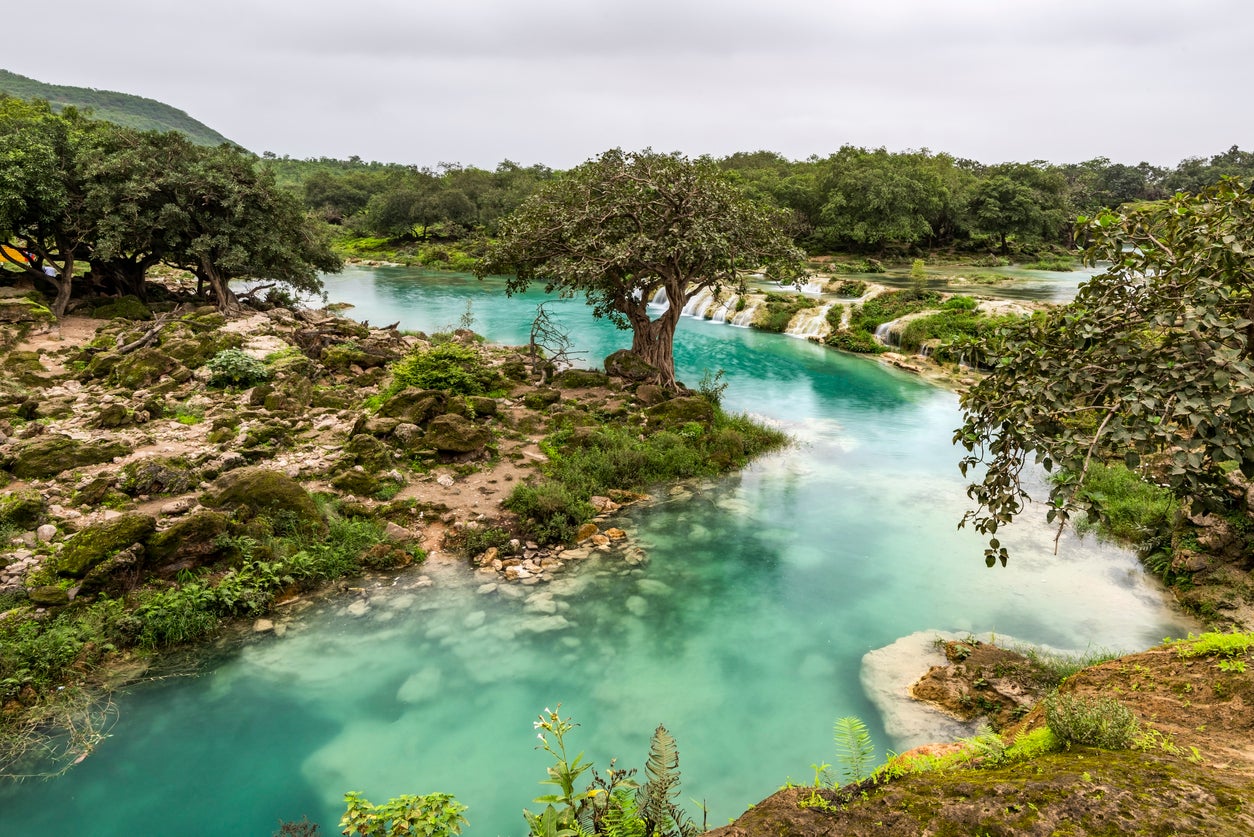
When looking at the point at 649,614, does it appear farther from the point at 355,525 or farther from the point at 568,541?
the point at 355,525

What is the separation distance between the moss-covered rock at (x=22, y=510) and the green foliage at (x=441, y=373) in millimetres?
7573

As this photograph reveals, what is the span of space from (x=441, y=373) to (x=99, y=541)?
27.9 feet

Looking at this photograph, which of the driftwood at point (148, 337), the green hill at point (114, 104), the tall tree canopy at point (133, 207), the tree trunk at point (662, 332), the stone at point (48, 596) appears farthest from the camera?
the green hill at point (114, 104)

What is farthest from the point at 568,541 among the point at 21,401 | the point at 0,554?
the point at 21,401

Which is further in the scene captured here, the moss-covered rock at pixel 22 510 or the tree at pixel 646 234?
the tree at pixel 646 234

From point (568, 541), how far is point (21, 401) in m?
12.6

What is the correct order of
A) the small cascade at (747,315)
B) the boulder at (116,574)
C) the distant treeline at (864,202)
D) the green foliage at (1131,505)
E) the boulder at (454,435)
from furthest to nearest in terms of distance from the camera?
the distant treeline at (864,202) → the small cascade at (747,315) → the boulder at (454,435) → the green foliage at (1131,505) → the boulder at (116,574)

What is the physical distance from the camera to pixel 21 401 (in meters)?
13.5

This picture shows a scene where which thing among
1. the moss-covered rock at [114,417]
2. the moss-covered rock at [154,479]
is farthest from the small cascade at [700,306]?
the moss-covered rock at [154,479]

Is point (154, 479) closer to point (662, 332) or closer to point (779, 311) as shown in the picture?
point (662, 332)

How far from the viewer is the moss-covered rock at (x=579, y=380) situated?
1897 cm

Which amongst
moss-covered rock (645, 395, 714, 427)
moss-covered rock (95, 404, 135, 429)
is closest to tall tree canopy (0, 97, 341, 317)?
moss-covered rock (95, 404, 135, 429)

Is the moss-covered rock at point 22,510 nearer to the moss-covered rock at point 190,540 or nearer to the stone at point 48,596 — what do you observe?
the stone at point 48,596

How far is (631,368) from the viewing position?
19.4m
